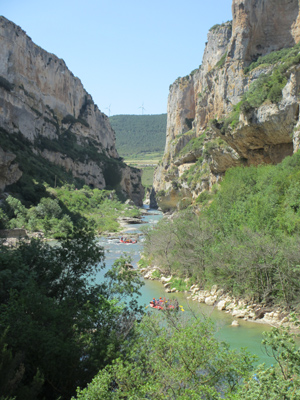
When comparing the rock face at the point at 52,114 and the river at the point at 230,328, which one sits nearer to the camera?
the river at the point at 230,328

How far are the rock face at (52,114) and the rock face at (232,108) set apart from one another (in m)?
18.7

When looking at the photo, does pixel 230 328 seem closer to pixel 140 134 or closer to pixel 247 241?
pixel 247 241

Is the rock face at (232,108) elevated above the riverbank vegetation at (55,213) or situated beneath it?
elevated above

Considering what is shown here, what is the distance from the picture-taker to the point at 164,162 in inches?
3639

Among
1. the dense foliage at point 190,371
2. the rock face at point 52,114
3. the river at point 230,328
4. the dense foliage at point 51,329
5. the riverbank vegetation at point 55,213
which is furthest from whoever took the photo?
the rock face at point 52,114

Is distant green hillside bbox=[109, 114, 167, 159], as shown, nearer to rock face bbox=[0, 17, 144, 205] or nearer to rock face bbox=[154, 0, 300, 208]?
rock face bbox=[0, 17, 144, 205]

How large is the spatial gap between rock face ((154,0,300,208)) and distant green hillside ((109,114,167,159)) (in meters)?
80.6

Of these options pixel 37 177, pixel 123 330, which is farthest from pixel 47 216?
pixel 123 330

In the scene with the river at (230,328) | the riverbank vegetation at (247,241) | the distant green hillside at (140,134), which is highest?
the distant green hillside at (140,134)

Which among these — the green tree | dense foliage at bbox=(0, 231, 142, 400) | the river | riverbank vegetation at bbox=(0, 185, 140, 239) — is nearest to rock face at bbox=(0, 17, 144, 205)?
riverbank vegetation at bbox=(0, 185, 140, 239)

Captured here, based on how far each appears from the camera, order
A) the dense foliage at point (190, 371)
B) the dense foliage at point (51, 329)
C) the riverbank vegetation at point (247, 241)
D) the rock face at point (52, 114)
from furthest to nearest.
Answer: the rock face at point (52, 114), the riverbank vegetation at point (247, 241), the dense foliage at point (51, 329), the dense foliage at point (190, 371)

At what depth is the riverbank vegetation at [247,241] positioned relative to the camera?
16.1 meters

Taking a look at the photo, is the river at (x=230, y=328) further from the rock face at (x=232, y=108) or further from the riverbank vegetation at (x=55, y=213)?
the rock face at (x=232, y=108)

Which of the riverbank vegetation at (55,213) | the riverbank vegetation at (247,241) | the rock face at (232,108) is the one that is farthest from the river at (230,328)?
the rock face at (232,108)
